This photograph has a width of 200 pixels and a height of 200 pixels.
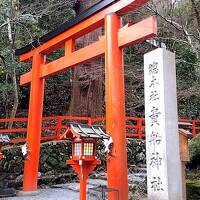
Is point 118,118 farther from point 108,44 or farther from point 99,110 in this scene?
A: point 99,110

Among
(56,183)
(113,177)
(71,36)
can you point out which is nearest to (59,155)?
(56,183)

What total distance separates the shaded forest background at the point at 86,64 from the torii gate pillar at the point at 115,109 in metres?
1.56

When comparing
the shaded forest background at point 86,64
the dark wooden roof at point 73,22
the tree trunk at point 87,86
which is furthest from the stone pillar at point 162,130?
the tree trunk at point 87,86

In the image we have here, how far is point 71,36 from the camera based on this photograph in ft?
24.8

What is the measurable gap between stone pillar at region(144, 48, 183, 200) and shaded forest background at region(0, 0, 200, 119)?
261 cm

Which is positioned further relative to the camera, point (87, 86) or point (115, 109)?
Answer: point (87, 86)

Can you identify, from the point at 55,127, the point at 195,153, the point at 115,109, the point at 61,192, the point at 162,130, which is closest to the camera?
the point at 162,130

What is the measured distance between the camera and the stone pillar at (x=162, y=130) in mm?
4340

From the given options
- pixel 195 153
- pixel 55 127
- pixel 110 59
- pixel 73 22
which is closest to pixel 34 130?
pixel 55 127

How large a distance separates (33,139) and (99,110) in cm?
387

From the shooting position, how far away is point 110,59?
596 centimetres

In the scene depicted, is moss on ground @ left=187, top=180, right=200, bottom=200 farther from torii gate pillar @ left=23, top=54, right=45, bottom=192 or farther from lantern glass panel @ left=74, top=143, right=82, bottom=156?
torii gate pillar @ left=23, top=54, right=45, bottom=192

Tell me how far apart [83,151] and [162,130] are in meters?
1.35

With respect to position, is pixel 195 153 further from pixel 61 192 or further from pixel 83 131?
pixel 83 131
